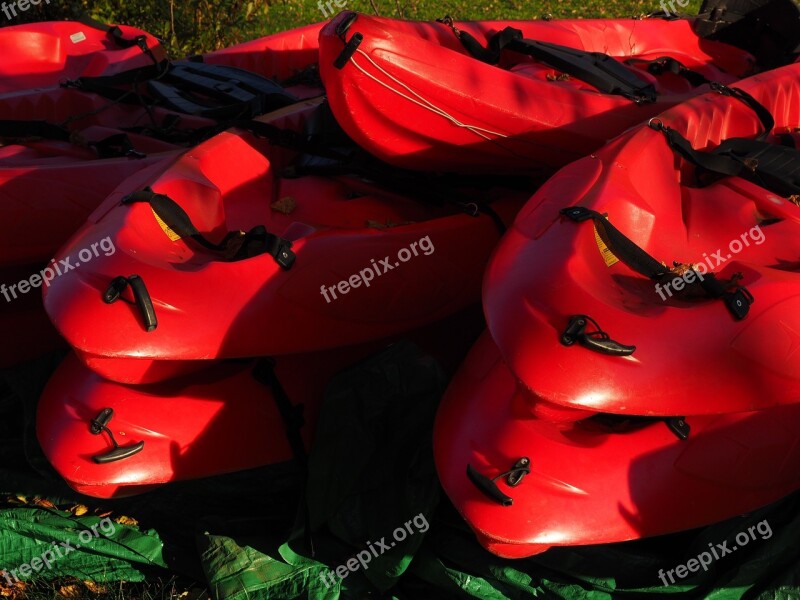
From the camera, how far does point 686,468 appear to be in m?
2.54

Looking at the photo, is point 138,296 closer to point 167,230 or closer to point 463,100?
point 167,230

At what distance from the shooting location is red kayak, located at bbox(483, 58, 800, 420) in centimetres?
224

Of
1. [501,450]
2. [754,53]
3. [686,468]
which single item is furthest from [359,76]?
[754,53]

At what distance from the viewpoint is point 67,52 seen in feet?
16.6

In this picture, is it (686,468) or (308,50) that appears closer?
(686,468)

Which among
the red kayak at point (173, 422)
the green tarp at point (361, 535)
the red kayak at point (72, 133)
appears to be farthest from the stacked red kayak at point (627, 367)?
the red kayak at point (72, 133)

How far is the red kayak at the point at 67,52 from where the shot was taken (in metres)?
4.84

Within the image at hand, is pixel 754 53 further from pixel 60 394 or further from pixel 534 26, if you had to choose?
pixel 60 394

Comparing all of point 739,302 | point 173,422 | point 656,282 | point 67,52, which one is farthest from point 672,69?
point 67,52

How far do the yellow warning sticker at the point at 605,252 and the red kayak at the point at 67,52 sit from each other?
316cm

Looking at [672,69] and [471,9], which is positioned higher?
[672,69]

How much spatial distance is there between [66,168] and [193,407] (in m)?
1.19

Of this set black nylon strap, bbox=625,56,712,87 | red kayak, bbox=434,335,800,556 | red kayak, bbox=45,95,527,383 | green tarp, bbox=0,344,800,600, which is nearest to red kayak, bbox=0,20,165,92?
red kayak, bbox=45,95,527,383

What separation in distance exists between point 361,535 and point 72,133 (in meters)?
2.35
